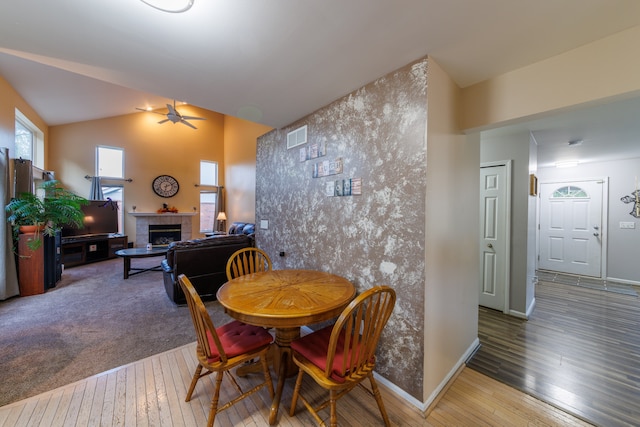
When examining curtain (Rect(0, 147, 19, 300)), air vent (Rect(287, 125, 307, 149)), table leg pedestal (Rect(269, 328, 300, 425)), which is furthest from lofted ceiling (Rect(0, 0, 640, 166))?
curtain (Rect(0, 147, 19, 300))

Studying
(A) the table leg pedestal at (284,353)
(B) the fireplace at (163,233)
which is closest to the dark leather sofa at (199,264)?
(A) the table leg pedestal at (284,353)

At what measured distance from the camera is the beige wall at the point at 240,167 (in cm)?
700

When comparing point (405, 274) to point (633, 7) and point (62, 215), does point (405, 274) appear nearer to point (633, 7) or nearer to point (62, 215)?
point (633, 7)

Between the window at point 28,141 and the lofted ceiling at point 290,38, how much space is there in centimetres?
411

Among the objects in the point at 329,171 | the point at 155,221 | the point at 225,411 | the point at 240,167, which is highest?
the point at 240,167

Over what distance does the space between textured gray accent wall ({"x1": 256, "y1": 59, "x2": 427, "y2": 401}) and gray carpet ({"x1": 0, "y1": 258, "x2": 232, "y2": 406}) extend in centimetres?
176

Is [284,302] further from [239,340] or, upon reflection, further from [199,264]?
[199,264]

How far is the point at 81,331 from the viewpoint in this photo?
102 inches

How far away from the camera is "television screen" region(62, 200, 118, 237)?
5.64 m

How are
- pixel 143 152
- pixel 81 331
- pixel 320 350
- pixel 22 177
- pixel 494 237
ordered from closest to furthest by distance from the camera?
pixel 320 350
pixel 81 331
pixel 494 237
pixel 22 177
pixel 143 152

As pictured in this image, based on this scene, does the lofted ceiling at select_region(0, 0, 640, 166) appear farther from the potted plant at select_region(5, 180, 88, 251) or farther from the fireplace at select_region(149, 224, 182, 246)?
the fireplace at select_region(149, 224, 182, 246)

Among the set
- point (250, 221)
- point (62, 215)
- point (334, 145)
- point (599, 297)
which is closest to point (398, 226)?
point (334, 145)

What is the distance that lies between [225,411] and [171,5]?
241cm

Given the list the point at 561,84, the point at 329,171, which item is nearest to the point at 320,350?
the point at 329,171
